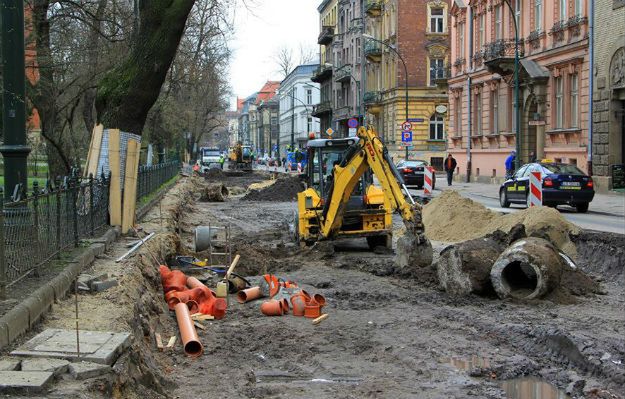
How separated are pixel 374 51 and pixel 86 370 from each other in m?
65.8

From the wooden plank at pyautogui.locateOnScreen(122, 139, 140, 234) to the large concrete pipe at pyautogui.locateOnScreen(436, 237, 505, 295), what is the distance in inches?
236

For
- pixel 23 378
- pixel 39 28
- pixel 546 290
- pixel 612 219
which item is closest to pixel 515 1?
pixel 612 219

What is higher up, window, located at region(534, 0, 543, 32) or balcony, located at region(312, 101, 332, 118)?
window, located at region(534, 0, 543, 32)

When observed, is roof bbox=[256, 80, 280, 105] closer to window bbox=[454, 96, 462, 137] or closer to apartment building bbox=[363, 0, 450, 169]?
apartment building bbox=[363, 0, 450, 169]

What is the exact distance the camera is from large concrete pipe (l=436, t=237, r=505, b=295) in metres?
11.9

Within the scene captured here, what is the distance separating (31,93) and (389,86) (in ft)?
165

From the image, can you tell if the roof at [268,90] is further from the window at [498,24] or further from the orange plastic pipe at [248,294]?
the orange plastic pipe at [248,294]

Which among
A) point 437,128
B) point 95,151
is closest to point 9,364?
point 95,151

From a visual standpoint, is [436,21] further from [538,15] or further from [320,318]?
[320,318]

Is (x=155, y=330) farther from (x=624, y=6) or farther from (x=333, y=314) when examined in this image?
(x=624, y=6)

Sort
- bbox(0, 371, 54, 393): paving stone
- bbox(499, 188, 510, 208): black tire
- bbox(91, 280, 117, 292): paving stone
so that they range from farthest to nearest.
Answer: bbox(499, 188, 510, 208): black tire, bbox(91, 280, 117, 292): paving stone, bbox(0, 371, 54, 393): paving stone

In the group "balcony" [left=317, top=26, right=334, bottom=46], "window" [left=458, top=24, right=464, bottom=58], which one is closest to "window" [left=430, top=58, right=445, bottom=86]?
"window" [left=458, top=24, right=464, bottom=58]

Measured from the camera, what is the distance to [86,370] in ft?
18.9

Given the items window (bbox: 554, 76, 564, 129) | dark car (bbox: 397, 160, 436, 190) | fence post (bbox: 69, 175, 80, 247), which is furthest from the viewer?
dark car (bbox: 397, 160, 436, 190)
